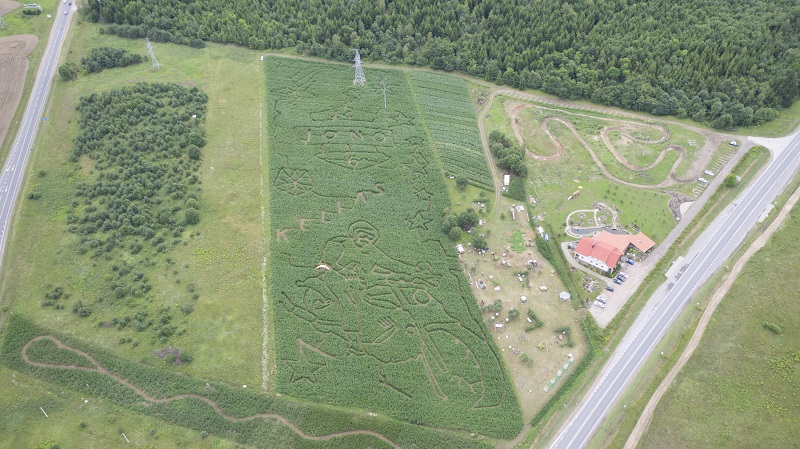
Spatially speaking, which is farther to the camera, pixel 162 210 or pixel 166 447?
pixel 162 210

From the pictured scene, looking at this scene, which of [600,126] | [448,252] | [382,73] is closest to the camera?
[448,252]

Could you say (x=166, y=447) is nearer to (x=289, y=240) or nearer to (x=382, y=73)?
(x=289, y=240)

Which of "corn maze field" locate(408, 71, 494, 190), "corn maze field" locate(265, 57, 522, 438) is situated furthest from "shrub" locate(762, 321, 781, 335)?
"corn maze field" locate(408, 71, 494, 190)

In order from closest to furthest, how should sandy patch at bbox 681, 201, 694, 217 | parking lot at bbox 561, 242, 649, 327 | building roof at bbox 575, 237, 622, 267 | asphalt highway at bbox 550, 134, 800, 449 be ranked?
asphalt highway at bbox 550, 134, 800, 449, parking lot at bbox 561, 242, 649, 327, building roof at bbox 575, 237, 622, 267, sandy patch at bbox 681, 201, 694, 217

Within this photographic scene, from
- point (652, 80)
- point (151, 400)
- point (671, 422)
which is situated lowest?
point (151, 400)

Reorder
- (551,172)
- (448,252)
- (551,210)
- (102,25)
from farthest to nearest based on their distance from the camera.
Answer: (102,25), (551,172), (551,210), (448,252)

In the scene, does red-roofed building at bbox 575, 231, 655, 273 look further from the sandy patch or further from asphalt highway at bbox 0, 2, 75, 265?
asphalt highway at bbox 0, 2, 75, 265

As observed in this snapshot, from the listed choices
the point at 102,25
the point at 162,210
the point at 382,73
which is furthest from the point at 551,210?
the point at 102,25

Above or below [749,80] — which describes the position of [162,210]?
below

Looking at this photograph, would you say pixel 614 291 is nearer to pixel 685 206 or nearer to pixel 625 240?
pixel 625 240
